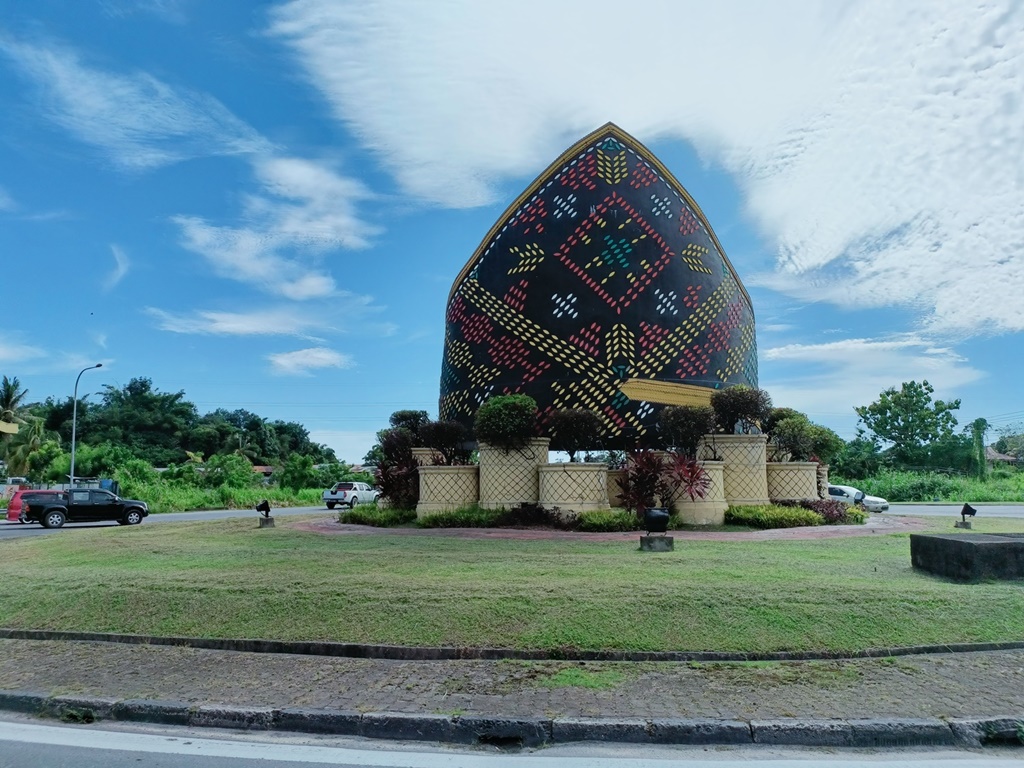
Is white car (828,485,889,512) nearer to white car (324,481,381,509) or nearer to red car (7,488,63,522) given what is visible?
white car (324,481,381,509)

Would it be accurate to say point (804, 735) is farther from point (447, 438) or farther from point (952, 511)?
point (952, 511)

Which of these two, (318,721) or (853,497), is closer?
(318,721)

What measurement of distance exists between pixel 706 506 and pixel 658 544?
19.4 feet

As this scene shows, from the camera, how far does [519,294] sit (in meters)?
20.9

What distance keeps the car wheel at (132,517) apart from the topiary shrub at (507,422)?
47.4 ft

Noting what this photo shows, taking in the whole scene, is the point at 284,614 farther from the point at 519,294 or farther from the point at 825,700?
the point at 519,294

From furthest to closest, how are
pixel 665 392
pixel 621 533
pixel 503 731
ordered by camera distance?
→ pixel 665 392 < pixel 621 533 < pixel 503 731

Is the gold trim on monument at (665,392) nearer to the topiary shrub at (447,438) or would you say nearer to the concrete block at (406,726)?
the topiary shrub at (447,438)

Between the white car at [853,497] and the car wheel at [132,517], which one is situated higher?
the white car at [853,497]

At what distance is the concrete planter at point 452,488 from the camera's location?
18328 millimetres

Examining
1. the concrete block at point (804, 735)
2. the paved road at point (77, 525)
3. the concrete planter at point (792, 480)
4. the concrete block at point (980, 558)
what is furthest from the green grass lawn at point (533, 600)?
the paved road at point (77, 525)

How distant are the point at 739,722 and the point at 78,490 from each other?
25.1m

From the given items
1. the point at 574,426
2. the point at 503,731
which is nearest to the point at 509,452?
the point at 574,426

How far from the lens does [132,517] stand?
2456 cm
